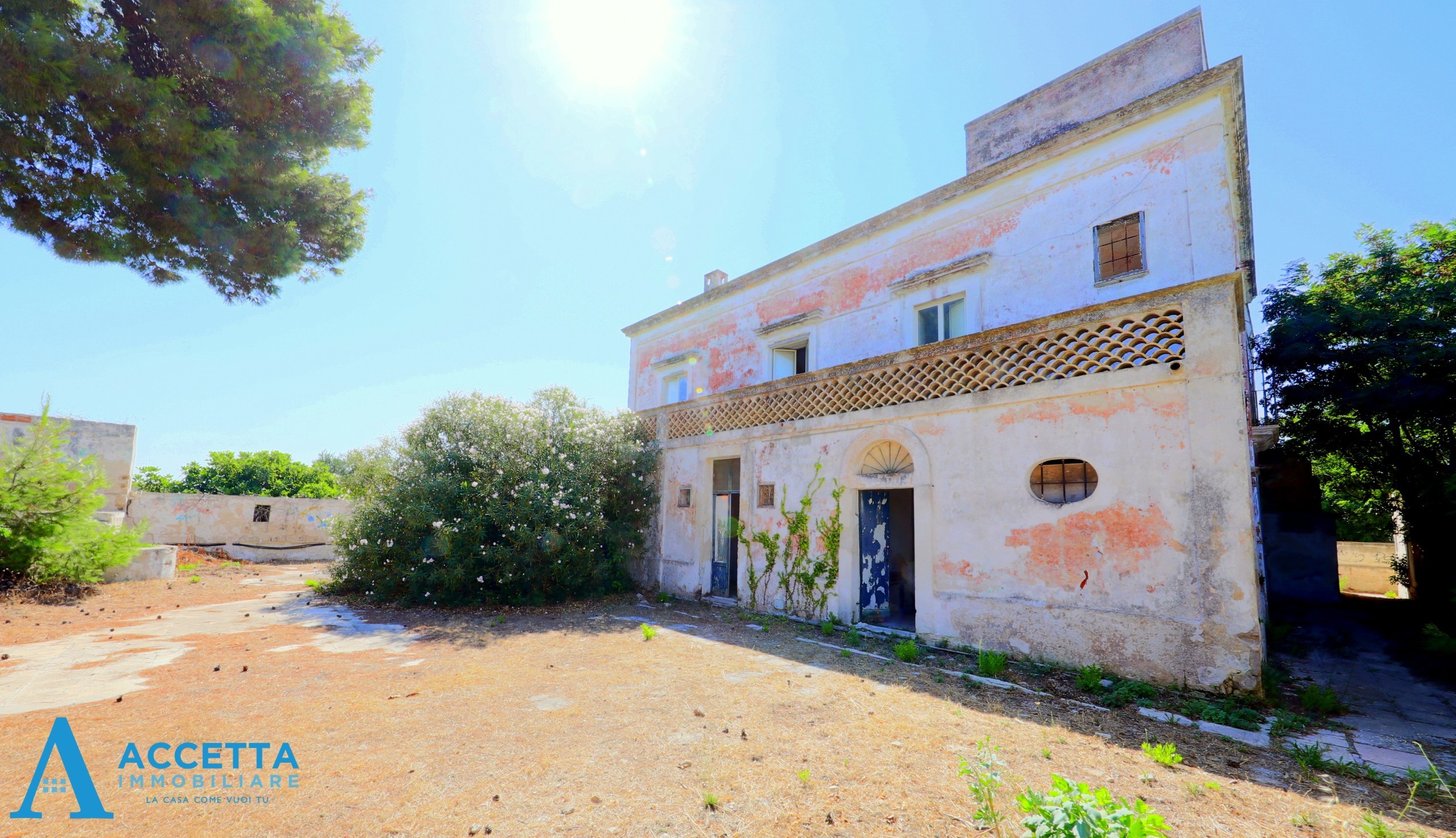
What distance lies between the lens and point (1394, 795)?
3.47 meters

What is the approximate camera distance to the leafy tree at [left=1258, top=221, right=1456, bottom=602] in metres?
9.52

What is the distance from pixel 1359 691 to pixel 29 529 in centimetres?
1723

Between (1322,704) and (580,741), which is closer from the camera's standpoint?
(580,741)

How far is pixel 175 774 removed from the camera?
3.37 metres

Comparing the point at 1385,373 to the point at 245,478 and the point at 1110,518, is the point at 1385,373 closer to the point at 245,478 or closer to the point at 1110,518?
the point at 1110,518

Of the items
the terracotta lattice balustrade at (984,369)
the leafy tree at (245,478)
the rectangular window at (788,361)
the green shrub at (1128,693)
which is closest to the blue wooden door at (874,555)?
the terracotta lattice balustrade at (984,369)

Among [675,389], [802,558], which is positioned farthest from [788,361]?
[802,558]

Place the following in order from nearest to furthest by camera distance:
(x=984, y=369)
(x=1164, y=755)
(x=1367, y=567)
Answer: (x=1164, y=755), (x=984, y=369), (x=1367, y=567)

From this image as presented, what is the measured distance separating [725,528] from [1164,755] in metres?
7.67

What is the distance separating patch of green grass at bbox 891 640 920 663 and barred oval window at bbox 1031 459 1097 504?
2.19 m

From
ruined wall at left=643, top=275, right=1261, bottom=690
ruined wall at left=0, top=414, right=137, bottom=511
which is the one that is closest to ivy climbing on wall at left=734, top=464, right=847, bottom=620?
ruined wall at left=643, top=275, right=1261, bottom=690

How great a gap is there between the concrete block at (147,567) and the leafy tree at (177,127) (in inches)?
273

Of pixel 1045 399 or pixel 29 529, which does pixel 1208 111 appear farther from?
pixel 29 529

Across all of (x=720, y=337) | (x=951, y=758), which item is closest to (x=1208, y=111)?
(x=951, y=758)
